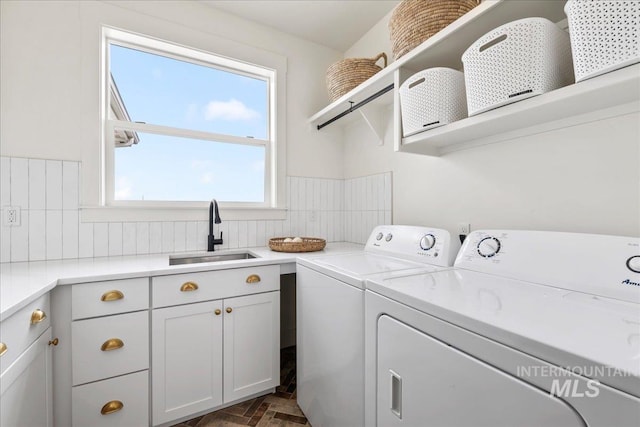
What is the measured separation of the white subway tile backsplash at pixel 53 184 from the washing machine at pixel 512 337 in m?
1.92

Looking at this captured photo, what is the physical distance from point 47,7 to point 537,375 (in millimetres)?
2843

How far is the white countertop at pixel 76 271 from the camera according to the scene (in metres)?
1.06

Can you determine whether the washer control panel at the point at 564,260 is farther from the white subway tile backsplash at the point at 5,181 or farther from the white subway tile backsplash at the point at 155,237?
the white subway tile backsplash at the point at 5,181

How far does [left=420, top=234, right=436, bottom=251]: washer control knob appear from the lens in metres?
1.41

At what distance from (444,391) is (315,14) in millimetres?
2523

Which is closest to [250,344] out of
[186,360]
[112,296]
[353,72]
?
[186,360]

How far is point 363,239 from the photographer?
2.40 metres

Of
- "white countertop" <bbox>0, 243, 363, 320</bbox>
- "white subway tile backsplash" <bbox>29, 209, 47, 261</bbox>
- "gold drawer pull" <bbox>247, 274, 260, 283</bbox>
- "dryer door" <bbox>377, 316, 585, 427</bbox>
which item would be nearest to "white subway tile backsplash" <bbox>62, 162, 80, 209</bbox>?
"white subway tile backsplash" <bbox>29, 209, 47, 261</bbox>

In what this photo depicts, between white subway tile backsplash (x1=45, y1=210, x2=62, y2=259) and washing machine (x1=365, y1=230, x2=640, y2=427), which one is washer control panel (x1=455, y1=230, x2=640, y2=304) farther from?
white subway tile backsplash (x1=45, y1=210, x2=62, y2=259)

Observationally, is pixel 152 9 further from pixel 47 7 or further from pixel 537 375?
pixel 537 375

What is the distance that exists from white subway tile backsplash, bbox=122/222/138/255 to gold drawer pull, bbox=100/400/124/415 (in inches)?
34.4

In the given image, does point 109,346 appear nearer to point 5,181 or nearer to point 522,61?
point 5,181

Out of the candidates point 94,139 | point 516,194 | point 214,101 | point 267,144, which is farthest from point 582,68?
point 94,139

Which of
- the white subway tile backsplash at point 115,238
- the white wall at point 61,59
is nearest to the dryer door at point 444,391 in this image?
the white subway tile backsplash at point 115,238
